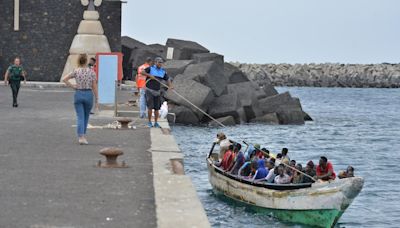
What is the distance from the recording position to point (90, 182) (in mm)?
12578

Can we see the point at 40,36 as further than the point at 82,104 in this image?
Yes

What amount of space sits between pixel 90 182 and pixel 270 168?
7829 millimetres

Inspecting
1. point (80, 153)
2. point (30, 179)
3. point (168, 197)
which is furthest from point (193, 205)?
point (80, 153)

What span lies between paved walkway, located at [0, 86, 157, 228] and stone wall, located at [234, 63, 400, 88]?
400 ft

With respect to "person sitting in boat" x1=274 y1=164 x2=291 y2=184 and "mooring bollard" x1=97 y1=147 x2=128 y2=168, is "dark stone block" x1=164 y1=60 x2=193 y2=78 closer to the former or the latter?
"person sitting in boat" x1=274 y1=164 x2=291 y2=184

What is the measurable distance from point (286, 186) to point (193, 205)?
26.7 ft

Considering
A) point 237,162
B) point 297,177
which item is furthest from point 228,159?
point 297,177

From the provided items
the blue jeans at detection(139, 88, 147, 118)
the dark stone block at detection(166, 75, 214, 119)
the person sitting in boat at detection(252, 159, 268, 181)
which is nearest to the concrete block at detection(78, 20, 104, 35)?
the dark stone block at detection(166, 75, 214, 119)

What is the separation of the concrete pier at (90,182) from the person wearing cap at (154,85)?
1.21 meters

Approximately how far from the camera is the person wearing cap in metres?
21.5

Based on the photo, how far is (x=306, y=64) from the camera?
149m

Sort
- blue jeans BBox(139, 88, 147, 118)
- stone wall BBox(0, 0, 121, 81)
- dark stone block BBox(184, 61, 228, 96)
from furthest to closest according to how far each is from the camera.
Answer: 1. dark stone block BBox(184, 61, 228, 96)
2. stone wall BBox(0, 0, 121, 81)
3. blue jeans BBox(139, 88, 147, 118)

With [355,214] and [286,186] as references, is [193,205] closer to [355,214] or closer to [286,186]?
[286,186]

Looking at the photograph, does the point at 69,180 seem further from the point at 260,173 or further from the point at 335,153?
the point at 335,153
